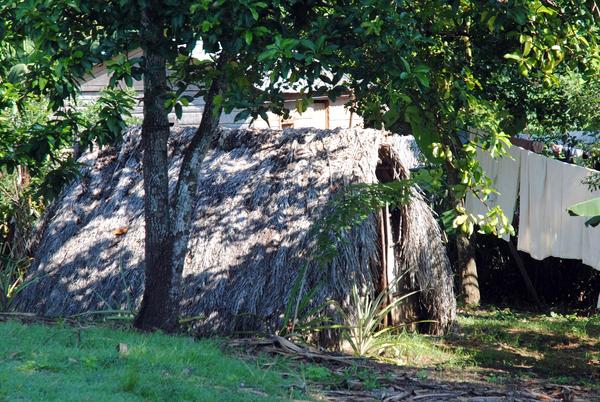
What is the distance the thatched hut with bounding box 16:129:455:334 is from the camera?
30.6 ft

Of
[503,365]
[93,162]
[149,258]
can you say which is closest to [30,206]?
[93,162]

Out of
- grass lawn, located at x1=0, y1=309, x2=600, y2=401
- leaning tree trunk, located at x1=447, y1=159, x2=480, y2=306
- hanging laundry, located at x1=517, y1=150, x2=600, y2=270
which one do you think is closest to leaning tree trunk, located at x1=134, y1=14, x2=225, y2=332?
grass lawn, located at x1=0, y1=309, x2=600, y2=401

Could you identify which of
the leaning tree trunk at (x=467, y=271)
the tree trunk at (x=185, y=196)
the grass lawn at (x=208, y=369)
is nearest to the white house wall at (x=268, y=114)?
the leaning tree trunk at (x=467, y=271)

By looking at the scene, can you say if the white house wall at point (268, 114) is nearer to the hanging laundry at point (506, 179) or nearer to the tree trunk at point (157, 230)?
the hanging laundry at point (506, 179)

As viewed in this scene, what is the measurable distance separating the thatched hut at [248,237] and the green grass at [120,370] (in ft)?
6.94

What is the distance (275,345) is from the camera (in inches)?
304

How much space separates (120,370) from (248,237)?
4.15 meters

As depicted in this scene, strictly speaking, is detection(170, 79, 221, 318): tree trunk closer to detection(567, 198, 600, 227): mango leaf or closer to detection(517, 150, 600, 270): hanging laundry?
detection(567, 198, 600, 227): mango leaf

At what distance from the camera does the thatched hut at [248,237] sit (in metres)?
9.34

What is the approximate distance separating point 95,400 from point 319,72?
270 cm

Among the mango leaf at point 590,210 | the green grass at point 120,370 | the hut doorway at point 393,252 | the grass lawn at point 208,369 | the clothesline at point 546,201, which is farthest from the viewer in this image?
the hut doorway at point 393,252

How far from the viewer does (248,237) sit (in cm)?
973

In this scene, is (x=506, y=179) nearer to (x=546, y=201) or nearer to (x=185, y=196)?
(x=546, y=201)

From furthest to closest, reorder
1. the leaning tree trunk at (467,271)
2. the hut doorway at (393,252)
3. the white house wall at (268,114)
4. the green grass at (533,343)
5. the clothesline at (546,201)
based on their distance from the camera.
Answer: the white house wall at (268,114), the leaning tree trunk at (467,271), the hut doorway at (393,252), the green grass at (533,343), the clothesline at (546,201)
